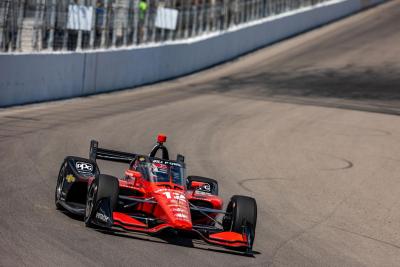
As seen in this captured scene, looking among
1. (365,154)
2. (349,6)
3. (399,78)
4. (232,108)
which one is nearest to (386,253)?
(365,154)

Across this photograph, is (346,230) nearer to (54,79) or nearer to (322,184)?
(322,184)

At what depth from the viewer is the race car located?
9398mm

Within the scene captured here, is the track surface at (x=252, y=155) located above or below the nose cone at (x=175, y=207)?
below

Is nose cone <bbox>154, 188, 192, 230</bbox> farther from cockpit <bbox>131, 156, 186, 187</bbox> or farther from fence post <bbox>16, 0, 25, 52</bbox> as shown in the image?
fence post <bbox>16, 0, 25, 52</bbox>

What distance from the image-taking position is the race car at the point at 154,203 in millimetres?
9398

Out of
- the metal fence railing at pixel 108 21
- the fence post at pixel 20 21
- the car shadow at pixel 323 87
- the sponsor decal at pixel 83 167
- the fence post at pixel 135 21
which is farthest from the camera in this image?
the fence post at pixel 135 21

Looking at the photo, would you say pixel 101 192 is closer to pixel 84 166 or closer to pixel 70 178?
pixel 70 178

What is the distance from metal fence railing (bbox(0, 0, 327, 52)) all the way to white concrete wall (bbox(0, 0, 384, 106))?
1.39ft

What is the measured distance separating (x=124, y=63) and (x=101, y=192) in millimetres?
18078

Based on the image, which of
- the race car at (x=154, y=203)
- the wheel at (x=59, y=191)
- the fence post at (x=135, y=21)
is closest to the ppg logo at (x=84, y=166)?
the race car at (x=154, y=203)

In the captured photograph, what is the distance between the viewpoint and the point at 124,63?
27.3 m

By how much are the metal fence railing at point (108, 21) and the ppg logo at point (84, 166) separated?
10.3 meters

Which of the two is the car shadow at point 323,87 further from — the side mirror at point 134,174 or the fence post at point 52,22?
the side mirror at point 134,174

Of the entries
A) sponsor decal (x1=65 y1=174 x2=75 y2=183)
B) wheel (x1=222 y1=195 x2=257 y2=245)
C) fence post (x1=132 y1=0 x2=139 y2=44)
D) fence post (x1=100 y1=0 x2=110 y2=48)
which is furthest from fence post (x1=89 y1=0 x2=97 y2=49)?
wheel (x1=222 y1=195 x2=257 y2=245)
